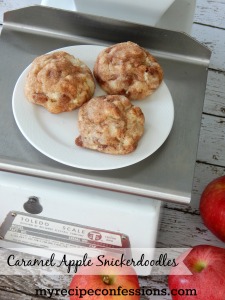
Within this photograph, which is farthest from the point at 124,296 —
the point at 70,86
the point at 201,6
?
the point at 201,6

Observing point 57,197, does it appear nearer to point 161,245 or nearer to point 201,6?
point 161,245

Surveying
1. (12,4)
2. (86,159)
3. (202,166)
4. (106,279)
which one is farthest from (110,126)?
(12,4)

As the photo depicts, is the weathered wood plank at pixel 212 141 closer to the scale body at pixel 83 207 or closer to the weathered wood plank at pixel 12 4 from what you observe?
the scale body at pixel 83 207

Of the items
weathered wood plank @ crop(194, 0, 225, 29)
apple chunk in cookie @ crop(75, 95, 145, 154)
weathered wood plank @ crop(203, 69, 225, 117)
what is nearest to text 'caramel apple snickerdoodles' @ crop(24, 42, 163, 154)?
apple chunk in cookie @ crop(75, 95, 145, 154)

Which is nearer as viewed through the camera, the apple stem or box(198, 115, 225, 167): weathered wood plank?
the apple stem

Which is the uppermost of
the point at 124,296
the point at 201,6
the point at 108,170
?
the point at 201,6

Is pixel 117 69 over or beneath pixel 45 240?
over

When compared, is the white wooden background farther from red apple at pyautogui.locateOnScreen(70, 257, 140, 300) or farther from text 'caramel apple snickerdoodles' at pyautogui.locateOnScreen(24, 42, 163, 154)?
text 'caramel apple snickerdoodles' at pyautogui.locateOnScreen(24, 42, 163, 154)
